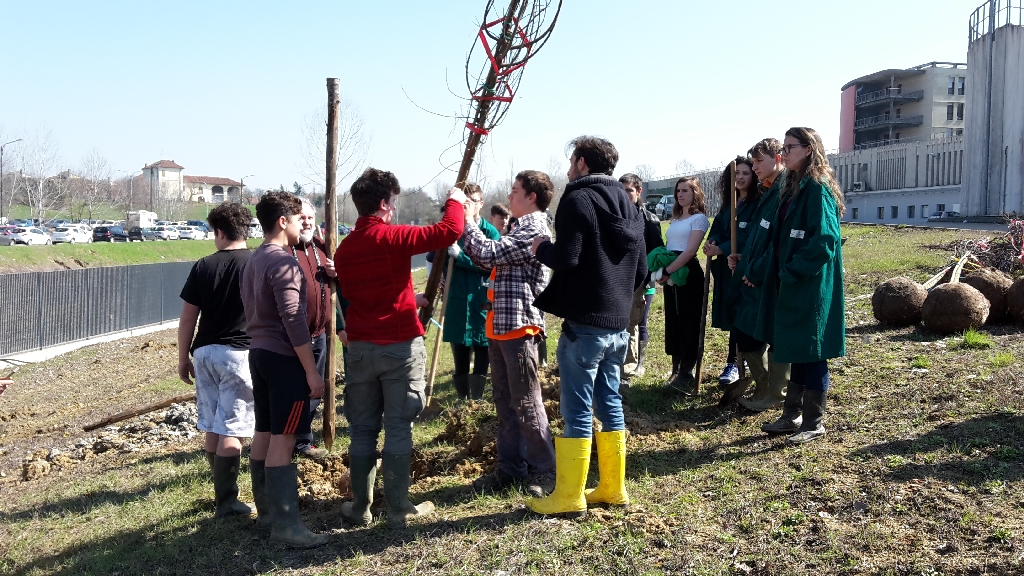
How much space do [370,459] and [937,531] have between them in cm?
279

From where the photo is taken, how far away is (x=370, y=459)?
13.6 feet

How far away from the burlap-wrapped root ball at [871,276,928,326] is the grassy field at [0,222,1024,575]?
5.16ft

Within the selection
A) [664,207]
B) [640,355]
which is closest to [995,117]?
[664,207]

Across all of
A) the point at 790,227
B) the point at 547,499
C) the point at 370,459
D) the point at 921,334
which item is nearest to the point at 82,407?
the point at 370,459

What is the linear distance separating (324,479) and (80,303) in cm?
1709

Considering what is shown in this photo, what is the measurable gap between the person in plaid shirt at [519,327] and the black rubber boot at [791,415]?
1568mm

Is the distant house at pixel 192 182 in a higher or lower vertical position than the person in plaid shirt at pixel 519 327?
higher

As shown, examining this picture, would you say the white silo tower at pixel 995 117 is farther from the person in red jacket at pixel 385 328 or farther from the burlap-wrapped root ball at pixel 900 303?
the person in red jacket at pixel 385 328

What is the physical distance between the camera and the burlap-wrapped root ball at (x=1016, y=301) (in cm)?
758

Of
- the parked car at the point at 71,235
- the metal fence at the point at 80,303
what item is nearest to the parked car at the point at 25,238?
the parked car at the point at 71,235

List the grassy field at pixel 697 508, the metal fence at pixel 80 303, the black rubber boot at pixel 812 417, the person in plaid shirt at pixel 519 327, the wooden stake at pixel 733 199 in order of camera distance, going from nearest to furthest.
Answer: the grassy field at pixel 697 508
the person in plaid shirt at pixel 519 327
the black rubber boot at pixel 812 417
the wooden stake at pixel 733 199
the metal fence at pixel 80 303

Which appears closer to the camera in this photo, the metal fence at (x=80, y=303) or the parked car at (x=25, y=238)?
the metal fence at (x=80, y=303)

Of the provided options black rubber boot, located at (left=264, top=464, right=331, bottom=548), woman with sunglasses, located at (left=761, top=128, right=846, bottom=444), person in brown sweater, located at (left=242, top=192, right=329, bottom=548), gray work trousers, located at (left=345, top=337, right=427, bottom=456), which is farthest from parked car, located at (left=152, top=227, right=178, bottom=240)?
woman with sunglasses, located at (left=761, top=128, right=846, bottom=444)

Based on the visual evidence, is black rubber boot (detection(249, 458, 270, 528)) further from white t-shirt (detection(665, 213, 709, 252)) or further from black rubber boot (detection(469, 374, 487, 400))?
white t-shirt (detection(665, 213, 709, 252))
